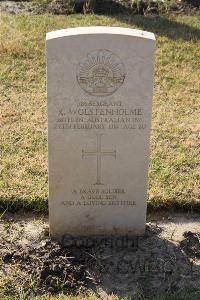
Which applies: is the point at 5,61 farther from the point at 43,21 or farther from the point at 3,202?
the point at 3,202

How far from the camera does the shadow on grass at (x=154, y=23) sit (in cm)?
781

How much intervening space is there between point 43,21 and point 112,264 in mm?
4640

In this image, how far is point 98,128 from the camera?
13.3 feet

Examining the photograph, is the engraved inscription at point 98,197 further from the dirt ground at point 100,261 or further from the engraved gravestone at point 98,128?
the dirt ground at point 100,261

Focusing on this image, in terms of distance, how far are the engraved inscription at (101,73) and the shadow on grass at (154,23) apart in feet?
13.1

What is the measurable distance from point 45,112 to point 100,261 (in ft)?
7.69

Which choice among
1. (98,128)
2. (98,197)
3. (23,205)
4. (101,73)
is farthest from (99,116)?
(23,205)

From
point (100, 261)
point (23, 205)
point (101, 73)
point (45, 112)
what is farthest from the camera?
point (45, 112)

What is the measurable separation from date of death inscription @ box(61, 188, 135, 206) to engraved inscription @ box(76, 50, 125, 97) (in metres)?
0.74

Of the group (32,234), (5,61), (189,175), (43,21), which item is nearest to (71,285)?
(32,234)

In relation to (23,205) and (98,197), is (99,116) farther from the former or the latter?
(23,205)

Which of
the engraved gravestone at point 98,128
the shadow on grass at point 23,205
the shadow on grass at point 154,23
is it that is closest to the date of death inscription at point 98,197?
the engraved gravestone at point 98,128

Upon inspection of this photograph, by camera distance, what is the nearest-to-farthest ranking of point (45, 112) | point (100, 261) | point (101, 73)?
1. point (101, 73)
2. point (100, 261)
3. point (45, 112)

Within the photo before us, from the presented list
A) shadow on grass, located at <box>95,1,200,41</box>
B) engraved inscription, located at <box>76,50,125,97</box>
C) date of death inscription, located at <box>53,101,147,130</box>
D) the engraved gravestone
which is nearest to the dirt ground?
the engraved gravestone
